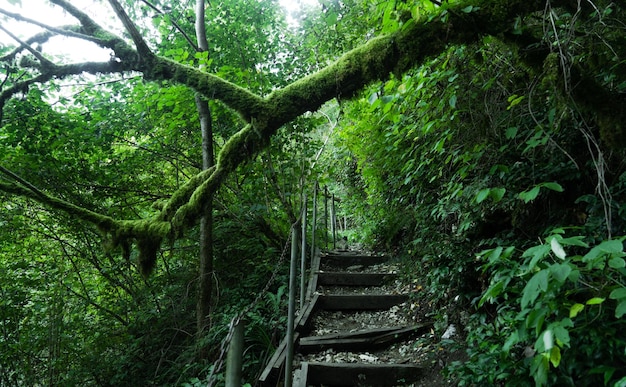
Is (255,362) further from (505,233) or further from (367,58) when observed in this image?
(367,58)

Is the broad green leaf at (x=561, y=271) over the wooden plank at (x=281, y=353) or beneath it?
over

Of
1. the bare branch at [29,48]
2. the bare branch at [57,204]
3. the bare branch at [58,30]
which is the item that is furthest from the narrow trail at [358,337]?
the bare branch at [29,48]

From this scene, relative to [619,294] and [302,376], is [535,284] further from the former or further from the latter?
[302,376]

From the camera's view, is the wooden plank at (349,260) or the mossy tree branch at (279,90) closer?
the mossy tree branch at (279,90)

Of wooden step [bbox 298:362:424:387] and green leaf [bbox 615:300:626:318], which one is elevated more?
green leaf [bbox 615:300:626:318]

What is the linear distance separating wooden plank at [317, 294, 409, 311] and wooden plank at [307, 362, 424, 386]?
4.08 ft

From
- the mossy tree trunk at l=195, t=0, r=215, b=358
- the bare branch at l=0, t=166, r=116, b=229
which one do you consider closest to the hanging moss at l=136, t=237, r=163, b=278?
the bare branch at l=0, t=166, r=116, b=229

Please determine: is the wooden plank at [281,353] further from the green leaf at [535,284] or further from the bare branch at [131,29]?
the bare branch at [131,29]

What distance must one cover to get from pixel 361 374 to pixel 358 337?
567 mm

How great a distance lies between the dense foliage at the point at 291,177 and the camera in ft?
6.59

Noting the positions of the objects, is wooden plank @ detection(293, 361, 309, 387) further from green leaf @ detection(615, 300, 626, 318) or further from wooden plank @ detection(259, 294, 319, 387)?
green leaf @ detection(615, 300, 626, 318)

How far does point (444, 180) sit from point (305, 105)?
207cm

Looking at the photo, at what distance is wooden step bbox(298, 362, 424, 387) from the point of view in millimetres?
2883

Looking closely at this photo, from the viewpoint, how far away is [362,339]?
3.46m
